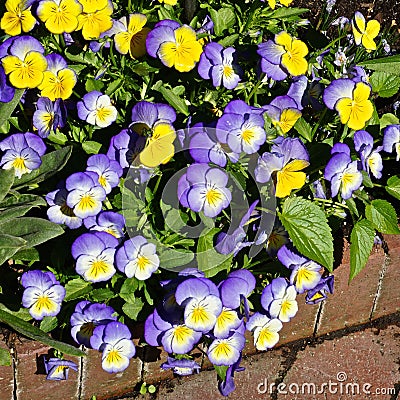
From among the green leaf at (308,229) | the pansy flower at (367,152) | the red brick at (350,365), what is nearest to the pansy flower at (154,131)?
the green leaf at (308,229)

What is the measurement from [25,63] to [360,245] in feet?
Answer: 3.13

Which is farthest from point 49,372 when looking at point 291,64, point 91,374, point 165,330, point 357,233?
point 291,64

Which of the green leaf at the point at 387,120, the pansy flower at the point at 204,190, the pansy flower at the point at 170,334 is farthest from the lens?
the green leaf at the point at 387,120

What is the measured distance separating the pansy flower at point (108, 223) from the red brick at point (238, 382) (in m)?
0.67

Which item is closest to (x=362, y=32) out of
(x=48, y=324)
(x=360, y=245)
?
(x=360, y=245)

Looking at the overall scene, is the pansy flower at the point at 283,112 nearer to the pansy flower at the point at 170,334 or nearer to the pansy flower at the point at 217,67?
the pansy flower at the point at 217,67

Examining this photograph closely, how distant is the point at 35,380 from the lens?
1962mm

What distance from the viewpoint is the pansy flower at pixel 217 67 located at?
181 centimetres

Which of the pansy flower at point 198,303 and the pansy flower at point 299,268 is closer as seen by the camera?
the pansy flower at point 198,303

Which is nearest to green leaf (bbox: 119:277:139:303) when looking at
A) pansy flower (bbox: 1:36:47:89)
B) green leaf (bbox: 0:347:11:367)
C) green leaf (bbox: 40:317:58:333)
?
green leaf (bbox: 40:317:58:333)

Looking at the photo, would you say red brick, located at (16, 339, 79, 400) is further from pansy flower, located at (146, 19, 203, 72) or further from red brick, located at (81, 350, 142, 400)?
pansy flower, located at (146, 19, 203, 72)

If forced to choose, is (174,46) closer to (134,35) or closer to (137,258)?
(134,35)

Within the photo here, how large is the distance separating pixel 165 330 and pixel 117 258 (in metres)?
0.21

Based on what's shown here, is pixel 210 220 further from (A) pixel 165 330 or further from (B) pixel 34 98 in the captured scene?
(B) pixel 34 98
